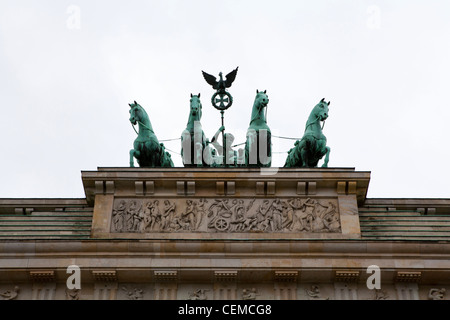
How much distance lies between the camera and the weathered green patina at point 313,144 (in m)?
24.1

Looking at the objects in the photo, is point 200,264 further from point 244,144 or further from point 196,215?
point 244,144

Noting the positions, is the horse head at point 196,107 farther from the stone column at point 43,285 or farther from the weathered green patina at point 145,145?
the stone column at point 43,285

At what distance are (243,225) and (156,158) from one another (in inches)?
134

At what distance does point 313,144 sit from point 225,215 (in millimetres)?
3152

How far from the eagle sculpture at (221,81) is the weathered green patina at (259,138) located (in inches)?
53.9

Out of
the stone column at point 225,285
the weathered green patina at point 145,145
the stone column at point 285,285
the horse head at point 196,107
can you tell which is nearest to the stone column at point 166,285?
the stone column at point 225,285

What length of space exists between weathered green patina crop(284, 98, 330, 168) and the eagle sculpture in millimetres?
2753

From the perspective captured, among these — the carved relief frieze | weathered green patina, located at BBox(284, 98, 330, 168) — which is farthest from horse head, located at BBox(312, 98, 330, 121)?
the carved relief frieze

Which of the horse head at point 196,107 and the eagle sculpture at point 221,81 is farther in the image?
the eagle sculpture at point 221,81

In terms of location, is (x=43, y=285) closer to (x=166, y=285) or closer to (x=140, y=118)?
(x=166, y=285)

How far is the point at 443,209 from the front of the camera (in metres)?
23.3

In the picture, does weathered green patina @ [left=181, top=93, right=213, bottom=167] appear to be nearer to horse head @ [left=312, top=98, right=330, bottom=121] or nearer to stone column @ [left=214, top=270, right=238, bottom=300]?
horse head @ [left=312, top=98, right=330, bottom=121]
